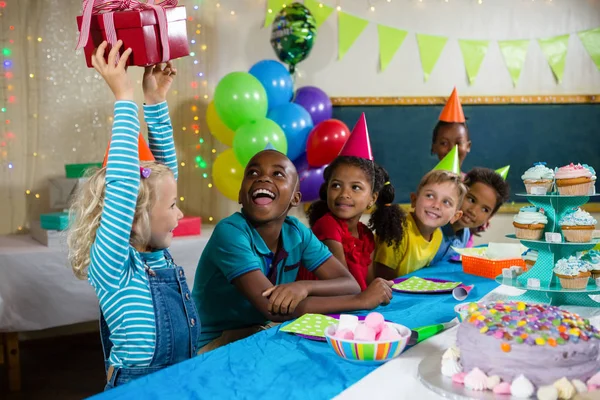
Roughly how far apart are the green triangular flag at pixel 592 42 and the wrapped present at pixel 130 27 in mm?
4048

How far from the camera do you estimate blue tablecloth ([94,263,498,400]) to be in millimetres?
1036

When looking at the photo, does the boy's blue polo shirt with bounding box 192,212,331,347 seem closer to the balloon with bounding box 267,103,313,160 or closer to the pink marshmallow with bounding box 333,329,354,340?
the pink marshmallow with bounding box 333,329,354,340

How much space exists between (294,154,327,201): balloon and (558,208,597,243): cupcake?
228 cm

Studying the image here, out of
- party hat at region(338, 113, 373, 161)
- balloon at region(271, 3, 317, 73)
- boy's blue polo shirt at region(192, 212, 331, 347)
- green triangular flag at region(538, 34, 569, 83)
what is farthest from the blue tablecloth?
green triangular flag at region(538, 34, 569, 83)

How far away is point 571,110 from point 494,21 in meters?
0.83

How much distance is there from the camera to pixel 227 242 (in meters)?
1.74

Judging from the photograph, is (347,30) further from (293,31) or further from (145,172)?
(145,172)

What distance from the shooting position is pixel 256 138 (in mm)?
3486

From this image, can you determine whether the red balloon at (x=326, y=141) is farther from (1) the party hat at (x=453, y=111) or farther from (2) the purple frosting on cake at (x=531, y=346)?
(2) the purple frosting on cake at (x=531, y=346)

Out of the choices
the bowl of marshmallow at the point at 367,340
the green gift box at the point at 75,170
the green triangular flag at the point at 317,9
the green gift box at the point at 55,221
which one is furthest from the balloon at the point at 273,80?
the bowl of marshmallow at the point at 367,340

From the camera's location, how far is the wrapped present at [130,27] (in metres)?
1.32

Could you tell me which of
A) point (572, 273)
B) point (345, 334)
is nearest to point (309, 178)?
point (572, 273)

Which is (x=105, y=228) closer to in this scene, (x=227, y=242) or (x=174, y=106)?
(x=227, y=242)

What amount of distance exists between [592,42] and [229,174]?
9.14ft
